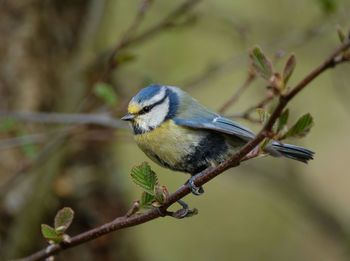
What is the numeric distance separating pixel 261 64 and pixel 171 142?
0.90 metres

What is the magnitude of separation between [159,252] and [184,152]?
3304 mm

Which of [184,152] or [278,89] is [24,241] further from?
[278,89]

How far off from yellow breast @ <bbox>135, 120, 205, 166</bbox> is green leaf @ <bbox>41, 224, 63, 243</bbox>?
0.63 m

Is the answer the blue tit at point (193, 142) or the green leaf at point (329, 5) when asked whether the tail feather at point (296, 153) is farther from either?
the green leaf at point (329, 5)

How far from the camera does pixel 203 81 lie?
227cm

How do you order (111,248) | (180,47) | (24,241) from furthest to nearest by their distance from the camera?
(180,47)
(111,248)
(24,241)

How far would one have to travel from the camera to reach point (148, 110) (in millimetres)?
1936

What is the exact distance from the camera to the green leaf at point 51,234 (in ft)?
3.95

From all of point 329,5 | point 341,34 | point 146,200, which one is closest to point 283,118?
point 341,34

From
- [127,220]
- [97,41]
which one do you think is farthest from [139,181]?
[97,41]

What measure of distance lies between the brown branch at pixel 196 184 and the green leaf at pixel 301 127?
6 centimetres

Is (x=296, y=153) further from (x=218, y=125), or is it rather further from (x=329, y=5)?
(x=329, y=5)

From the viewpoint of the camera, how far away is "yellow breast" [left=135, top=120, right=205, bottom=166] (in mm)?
1747

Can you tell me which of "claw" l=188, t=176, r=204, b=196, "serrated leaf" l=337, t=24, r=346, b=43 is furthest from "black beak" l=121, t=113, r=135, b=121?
"serrated leaf" l=337, t=24, r=346, b=43
